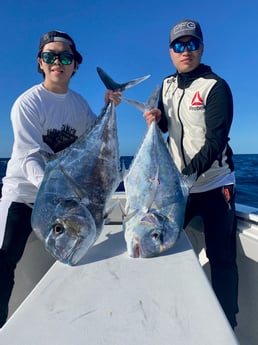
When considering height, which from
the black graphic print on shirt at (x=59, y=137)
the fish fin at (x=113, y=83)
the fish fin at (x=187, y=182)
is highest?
the fish fin at (x=113, y=83)

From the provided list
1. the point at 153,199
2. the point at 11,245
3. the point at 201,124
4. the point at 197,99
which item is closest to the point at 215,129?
the point at 201,124

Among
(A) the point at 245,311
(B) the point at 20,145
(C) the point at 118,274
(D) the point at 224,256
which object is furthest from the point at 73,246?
(A) the point at 245,311

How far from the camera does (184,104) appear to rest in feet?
7.34

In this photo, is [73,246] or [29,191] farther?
[29,191]

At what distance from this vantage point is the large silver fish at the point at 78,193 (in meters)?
1.54

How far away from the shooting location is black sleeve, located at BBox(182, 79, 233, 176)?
6.51 ft

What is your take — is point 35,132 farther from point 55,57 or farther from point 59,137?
point 55,57

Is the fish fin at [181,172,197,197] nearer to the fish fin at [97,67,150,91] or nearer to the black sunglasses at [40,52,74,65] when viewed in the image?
the fish fin at [97,67,150,91]

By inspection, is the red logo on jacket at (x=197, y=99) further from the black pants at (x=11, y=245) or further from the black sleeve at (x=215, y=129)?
the black pants at (x=11, y=245)

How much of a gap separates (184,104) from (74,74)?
89 centimetres

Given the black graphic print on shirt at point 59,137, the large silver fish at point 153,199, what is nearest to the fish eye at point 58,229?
the large silver fish at point 153,199

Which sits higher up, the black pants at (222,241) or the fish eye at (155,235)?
the fish eye at (155,235)

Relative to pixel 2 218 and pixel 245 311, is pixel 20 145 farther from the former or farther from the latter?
pixel 245 311

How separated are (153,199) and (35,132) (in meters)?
0.90
